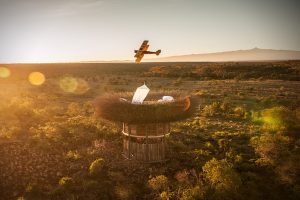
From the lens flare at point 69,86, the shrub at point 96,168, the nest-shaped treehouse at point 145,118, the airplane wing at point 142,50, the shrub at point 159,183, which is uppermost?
the airplane wing at point 142,50

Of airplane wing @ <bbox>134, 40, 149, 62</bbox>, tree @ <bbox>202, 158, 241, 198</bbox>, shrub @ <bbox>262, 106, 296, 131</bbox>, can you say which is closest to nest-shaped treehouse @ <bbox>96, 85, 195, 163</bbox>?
airplane wing @ <bbox>134, 40, 149, 62</bbox>

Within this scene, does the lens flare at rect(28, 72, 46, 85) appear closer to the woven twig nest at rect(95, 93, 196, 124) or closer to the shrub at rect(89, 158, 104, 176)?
the woven twig nest at rect(95, 93, 196, 124)

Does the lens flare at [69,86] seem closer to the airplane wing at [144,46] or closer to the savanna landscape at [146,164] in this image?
the savanna landscape at [146,164]

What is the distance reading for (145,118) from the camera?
15.2m

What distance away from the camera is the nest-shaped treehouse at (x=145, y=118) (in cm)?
1521

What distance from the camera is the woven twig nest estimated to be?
15.1 meters

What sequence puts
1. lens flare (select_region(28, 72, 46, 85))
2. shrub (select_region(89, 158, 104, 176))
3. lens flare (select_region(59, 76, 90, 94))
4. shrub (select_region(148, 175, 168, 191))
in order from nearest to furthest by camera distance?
shrub (select_region(148, 175, 168, 191)) < shrub (select_region(89, 158, 104, 176)) < lens flare (select_region(59, 76, 90, 94)) < lens flare (select_region(28, 72, 46, 85))

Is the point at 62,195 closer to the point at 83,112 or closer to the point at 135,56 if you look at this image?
the point at 135,56

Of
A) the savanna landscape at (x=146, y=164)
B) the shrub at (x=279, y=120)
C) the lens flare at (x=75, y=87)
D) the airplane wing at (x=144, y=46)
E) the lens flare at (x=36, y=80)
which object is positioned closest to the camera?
the savanna landscape at (x=146, y=164)

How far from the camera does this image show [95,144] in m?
18.8

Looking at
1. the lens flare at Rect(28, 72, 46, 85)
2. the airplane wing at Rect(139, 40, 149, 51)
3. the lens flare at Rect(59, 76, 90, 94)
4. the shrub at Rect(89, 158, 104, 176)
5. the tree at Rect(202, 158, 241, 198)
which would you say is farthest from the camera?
the lens flare at Rect(28, 72, 46, 85)

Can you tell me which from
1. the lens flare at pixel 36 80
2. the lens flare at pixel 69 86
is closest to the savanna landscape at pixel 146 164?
the lens flare at pixel 69 86

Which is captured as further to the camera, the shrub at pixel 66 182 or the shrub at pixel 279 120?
the shrub at pixel 279 120

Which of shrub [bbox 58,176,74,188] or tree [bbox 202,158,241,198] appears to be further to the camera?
shrub [bbox 58,176,74,188]
